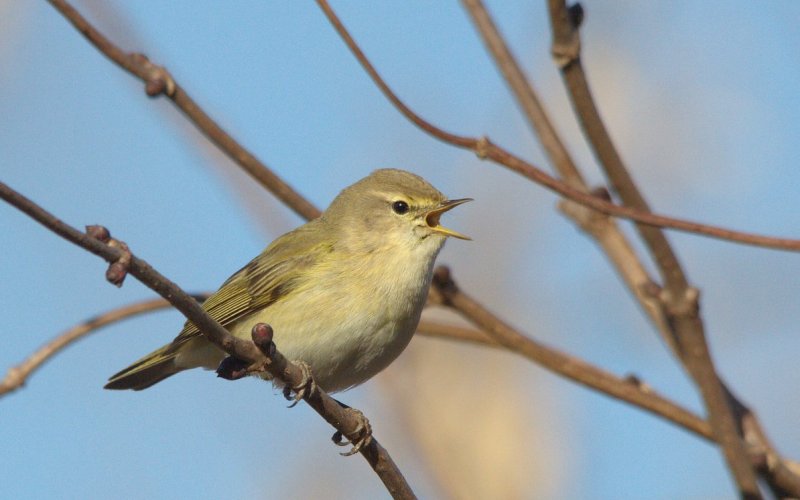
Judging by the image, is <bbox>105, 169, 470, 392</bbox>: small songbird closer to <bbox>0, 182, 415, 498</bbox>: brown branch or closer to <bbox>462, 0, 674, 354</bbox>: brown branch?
<bbox>0, 182, 415, 498</bbox>: brown branch

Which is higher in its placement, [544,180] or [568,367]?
[544,180]

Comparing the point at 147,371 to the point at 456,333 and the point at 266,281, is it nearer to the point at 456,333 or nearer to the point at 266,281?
the point at 266,281

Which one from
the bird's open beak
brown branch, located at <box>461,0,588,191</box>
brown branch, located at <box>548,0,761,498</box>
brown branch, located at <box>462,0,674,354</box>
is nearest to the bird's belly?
the bird's open beak

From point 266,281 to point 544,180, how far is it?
2357 millimetres

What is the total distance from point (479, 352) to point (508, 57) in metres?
4.86

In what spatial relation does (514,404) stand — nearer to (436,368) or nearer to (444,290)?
(436,368)

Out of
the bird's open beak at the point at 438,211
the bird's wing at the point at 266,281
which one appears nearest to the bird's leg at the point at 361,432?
the bird's wing at the point at 266,281

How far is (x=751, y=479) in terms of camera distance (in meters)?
1.99

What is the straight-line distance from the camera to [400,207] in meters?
4.58

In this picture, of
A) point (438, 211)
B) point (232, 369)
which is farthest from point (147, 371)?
point (232, 369)

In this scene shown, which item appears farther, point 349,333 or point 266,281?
point 266,281

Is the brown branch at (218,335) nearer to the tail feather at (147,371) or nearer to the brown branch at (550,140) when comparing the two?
the brown branch at (550,140)

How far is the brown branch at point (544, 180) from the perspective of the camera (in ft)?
6.87

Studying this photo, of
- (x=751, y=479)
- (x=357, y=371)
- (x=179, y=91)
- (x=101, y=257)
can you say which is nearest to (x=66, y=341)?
(x=179, y=91)
